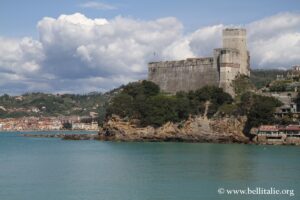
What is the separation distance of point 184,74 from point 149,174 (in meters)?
34.6

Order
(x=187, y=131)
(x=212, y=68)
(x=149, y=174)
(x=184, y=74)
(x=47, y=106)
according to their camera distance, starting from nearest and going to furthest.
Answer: (x=149, y=174) → (x=187, y=131) → (x=212, y=68) → (x=184, y=74) → (x=47, y=106)

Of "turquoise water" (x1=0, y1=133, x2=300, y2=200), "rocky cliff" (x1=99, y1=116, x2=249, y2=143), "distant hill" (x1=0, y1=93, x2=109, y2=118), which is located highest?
"distant hill" (x1=0, y1=93, x2=109, y2=118)

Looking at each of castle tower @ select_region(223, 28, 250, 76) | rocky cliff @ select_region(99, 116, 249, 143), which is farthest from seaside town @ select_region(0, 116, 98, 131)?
castle tower @ select_region(223, 28, 250, 76)

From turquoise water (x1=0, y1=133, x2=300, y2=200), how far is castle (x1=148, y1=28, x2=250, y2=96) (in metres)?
14.4

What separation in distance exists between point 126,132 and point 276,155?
75.5 feet

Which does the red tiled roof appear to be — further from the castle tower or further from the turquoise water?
the castle tower

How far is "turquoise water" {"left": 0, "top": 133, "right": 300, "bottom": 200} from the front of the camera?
26.7 metres

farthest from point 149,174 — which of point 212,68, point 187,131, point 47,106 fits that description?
point 47,106

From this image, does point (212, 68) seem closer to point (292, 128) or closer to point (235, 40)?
point (235, 40)

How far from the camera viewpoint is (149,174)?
109 ft

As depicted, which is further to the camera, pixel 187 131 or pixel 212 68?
pixel 212 68

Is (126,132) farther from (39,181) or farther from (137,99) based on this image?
(39,181)

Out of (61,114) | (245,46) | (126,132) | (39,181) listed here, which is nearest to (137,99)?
(126,132)

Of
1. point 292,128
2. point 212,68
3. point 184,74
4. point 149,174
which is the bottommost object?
point 149,174
